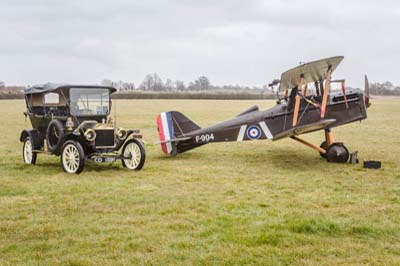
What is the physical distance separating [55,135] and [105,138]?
1.21m

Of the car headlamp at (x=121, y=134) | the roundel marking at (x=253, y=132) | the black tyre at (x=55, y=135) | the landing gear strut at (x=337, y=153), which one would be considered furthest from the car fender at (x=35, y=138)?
the landing gear strut at (x=337, y=153)

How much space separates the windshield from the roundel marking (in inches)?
144

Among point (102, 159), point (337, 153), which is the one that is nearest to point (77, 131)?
point (102, 159)

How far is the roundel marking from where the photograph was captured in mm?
11734

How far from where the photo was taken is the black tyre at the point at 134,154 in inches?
386

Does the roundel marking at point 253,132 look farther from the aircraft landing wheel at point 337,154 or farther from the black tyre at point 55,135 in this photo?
the black tyre at point 55,135

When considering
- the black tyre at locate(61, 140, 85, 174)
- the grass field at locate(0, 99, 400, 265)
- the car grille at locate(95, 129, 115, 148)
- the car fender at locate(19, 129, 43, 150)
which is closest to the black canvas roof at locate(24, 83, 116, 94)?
the car fender at locate(19, 129, 43, 150)

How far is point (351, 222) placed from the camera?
5.71 metres

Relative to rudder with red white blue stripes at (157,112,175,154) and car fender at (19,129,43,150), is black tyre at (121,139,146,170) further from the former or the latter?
rudder with red white blue stripes at (157,112,175,154)

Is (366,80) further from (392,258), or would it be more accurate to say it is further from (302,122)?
(392,258)

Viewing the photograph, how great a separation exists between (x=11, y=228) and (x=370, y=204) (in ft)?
16.4

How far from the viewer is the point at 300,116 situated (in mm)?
11422

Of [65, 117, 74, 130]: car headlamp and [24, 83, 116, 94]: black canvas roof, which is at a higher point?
[24, 83, 116, 94]: black canvas roof

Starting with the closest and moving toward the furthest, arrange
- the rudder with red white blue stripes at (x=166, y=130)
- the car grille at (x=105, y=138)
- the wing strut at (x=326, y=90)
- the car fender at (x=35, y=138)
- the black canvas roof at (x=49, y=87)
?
the car grille at (x=105, y=138) → the black canvas roof at (x=49, y=87) → the wing strut at (x=326, y=90) → the car fender at (x=35, y=138) → the rudder with red white blue stripes at (x=166, y=130)
